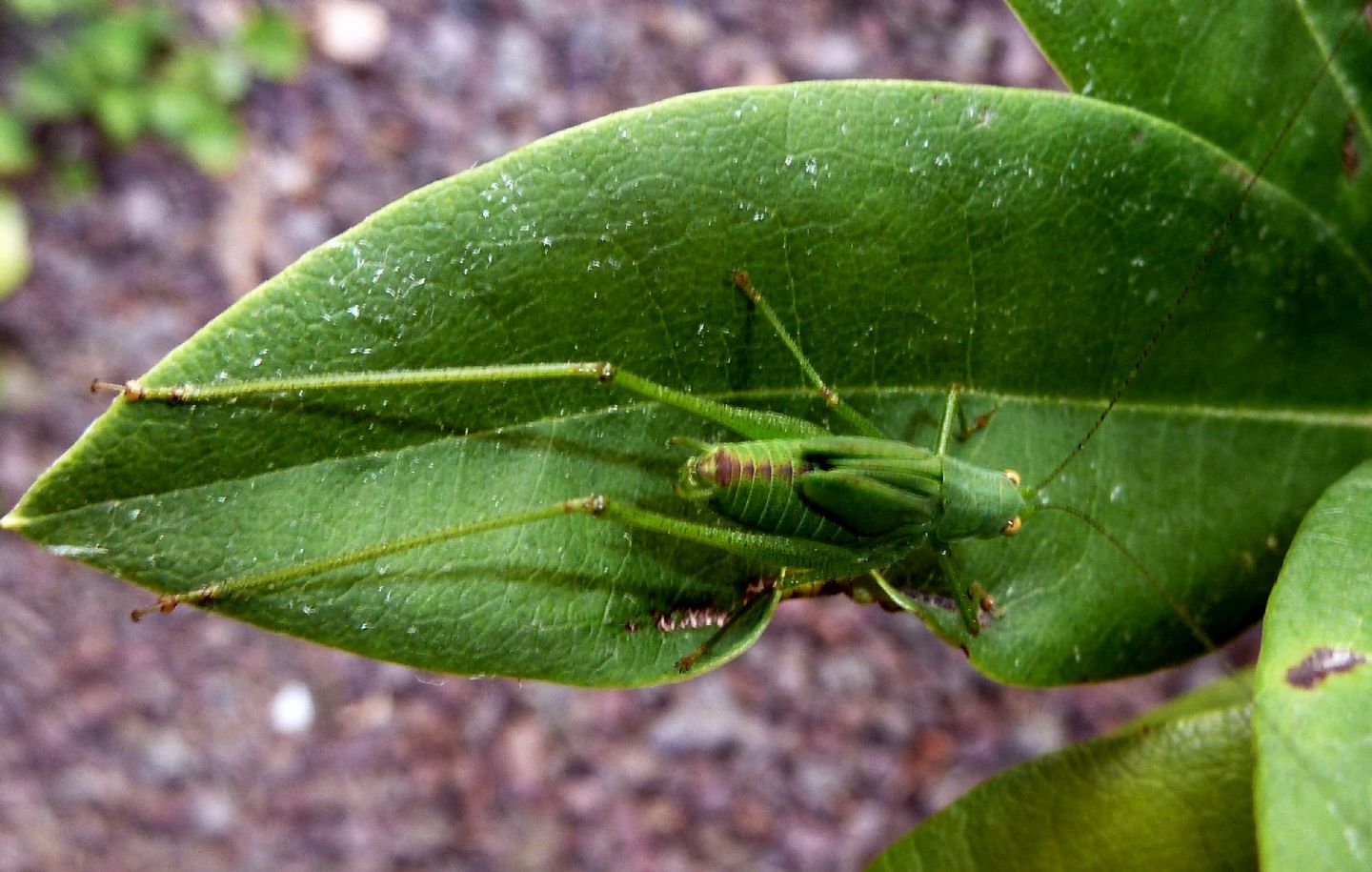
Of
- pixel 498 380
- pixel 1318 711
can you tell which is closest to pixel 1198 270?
pixel 1318 711

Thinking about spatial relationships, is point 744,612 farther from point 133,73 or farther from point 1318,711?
point 133,73

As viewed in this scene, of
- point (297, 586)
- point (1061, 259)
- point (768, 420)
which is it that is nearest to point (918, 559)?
point (768, 420)

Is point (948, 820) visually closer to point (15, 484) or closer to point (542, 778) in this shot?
point (542, 778)

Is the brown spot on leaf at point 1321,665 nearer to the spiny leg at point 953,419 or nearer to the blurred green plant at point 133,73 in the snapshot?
the spiny leg at point 953,419

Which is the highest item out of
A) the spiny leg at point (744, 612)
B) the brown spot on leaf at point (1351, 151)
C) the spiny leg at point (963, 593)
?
the brown spot on leaf at point (1351, 151)

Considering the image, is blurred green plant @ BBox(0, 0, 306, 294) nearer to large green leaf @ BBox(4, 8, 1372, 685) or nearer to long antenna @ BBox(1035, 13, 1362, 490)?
large green leaf @ BBox(4, 8, 1372, 685)

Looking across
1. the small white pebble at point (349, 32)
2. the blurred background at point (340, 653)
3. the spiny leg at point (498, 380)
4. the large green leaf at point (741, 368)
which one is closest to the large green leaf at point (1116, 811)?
the large green leaf at point (741, 368)
